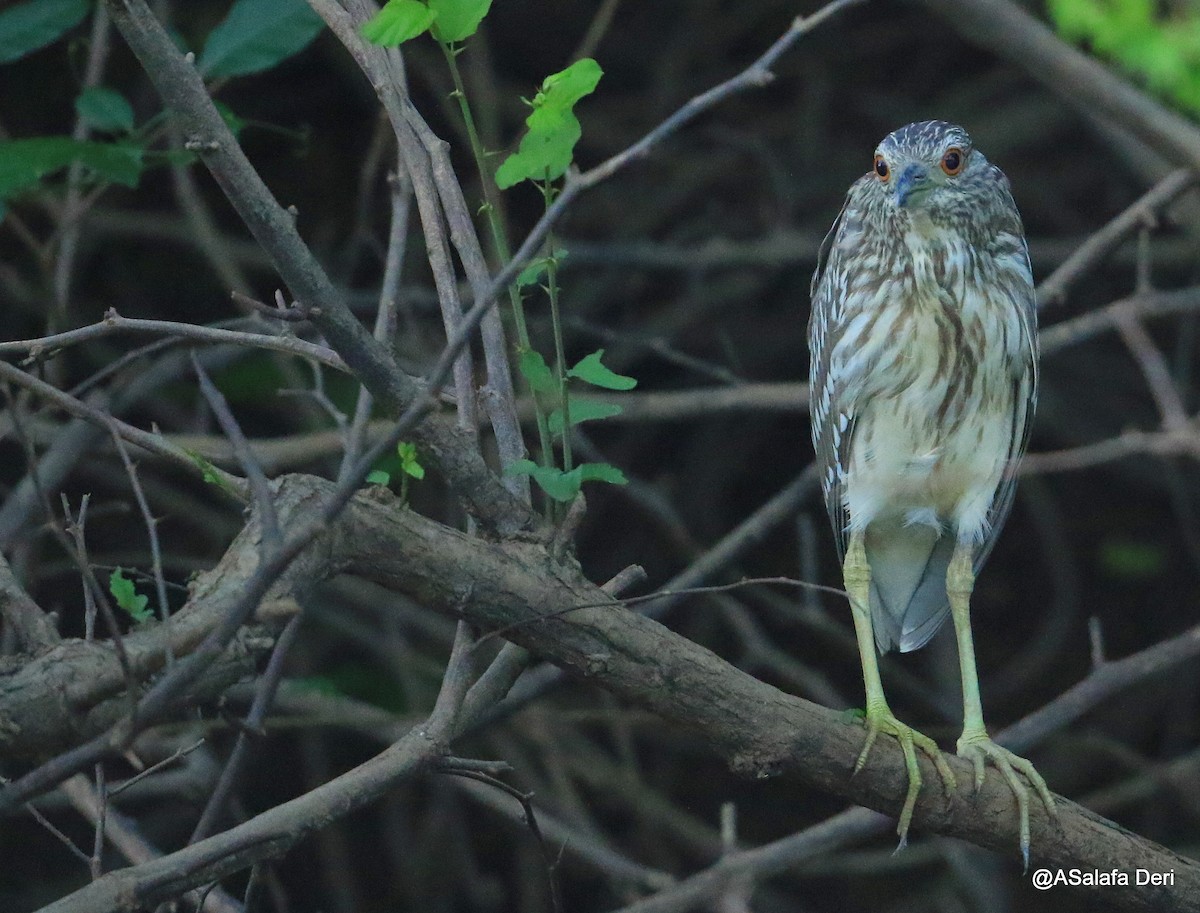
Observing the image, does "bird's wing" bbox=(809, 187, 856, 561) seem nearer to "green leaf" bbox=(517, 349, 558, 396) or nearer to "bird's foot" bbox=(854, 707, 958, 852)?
"bird's foot" bbox=(854, 707, 958, 852)

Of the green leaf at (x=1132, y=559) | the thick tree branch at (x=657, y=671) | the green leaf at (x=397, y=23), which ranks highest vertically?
the green leaf at (x=1132, y=559)

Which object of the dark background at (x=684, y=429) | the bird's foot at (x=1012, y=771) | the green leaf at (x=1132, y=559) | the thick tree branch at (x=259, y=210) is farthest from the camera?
the green leaf at (x=1132, y=559)

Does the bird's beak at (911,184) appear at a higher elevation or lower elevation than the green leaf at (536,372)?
higher

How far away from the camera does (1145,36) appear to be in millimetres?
2887

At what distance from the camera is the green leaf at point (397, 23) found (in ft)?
5.15

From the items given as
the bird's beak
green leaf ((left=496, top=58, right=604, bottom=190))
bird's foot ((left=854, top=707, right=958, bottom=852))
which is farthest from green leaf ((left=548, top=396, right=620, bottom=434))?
the bird's beak

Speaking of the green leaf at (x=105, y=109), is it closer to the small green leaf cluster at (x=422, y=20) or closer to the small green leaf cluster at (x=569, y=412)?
the small green leaf cluster at (x=422, y=20)

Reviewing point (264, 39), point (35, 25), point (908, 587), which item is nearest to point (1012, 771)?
point (908, 587)

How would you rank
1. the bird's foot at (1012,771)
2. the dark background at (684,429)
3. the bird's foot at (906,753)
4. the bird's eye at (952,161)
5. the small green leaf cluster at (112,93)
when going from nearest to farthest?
the bird's foot at (906,753), the bird's foot at (1012,771), the small green leaf cluster at (112,93), the bird's eye at (952,161), the dark background at (684,429)

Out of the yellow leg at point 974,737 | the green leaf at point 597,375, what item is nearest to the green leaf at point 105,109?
the green leaf at point 597,375

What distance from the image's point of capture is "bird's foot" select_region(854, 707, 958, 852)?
209 cm

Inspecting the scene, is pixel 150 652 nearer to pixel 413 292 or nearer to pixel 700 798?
pixel 413 292

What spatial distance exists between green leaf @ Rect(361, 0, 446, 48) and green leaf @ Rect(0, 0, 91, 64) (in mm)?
1033

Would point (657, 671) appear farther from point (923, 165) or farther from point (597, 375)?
point (923, 165)
